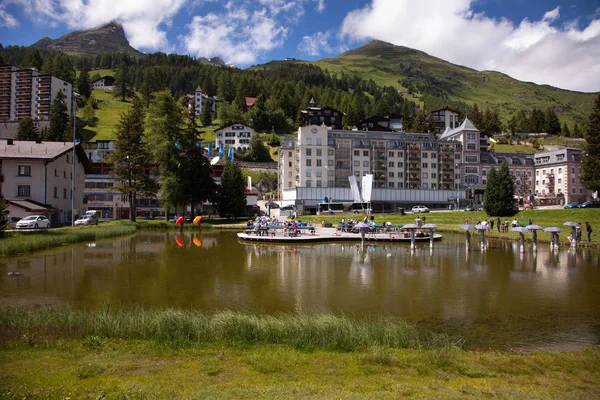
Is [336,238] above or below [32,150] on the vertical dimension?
below

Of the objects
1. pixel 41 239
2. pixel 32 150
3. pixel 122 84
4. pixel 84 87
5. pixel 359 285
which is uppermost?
pixel 122 84

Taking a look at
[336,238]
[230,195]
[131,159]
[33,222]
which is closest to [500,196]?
[336,238]

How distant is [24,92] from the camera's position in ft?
514

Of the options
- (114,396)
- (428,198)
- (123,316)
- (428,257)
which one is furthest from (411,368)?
(428,198)

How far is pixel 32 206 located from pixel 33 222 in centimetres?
594

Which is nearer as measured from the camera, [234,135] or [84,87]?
[234,135]

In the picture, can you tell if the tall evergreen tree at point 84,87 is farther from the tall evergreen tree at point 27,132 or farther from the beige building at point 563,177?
the beige building at point 563,177

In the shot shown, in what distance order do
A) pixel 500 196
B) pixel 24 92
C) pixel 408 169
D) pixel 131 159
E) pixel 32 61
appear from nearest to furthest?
pixel 500 196 < pixel 131 159 < pixel 408 169 < pixel 24 92 < pixel 32 61

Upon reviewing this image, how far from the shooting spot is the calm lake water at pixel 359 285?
47.0 feet

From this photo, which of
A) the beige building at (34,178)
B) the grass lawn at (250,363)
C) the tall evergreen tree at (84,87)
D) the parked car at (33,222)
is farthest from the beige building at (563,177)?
the tall evergreen tree at (84,87)

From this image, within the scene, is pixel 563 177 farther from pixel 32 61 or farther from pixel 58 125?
pixel 32 61

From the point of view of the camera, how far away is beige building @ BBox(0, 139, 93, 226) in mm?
51328

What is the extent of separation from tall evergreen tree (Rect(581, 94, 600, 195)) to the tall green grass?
6544 centimetres

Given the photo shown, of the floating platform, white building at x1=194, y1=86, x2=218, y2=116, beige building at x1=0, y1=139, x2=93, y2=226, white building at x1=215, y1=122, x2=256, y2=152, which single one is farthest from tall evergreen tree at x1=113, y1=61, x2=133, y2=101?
the floating platform
